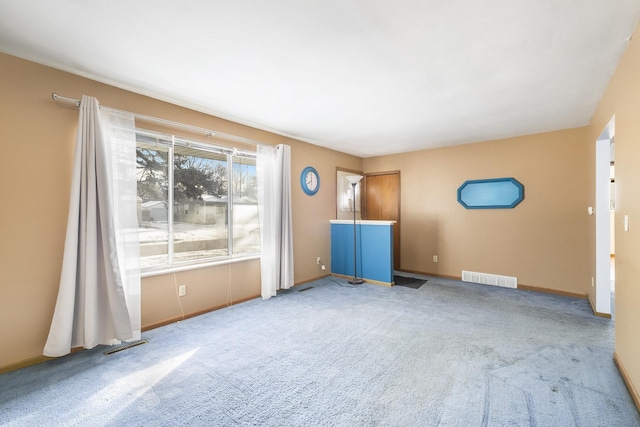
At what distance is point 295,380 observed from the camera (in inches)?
82.0

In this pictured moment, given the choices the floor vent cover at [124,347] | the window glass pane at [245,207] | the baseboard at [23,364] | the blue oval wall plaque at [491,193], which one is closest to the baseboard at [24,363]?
the baseboard at [23,364]

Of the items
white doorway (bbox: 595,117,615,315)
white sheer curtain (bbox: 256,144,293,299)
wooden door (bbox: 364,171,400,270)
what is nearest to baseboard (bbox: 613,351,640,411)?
white doorway (bbox: 595,117,615,315)

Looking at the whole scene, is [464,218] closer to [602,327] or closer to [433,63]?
[602,327]

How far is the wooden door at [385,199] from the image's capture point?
5871 mm

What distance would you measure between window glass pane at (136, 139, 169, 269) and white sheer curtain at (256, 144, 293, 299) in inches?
47.9

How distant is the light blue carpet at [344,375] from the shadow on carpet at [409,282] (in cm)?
130

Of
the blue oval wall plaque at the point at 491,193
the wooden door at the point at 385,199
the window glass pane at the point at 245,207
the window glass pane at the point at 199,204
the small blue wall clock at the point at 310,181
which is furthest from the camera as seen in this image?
the wooden door at the point at 385,199

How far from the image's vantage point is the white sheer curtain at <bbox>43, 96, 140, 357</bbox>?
237 cm

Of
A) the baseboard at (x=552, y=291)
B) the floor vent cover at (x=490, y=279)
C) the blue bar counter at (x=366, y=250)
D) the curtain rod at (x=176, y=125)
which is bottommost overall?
the baseboard at (x=552, y=291)

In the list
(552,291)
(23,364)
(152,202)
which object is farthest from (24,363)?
(552,291)

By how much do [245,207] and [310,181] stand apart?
4.72ft

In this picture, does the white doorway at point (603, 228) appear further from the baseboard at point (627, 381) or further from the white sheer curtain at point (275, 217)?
the white sheer curtain at point (275, 217)

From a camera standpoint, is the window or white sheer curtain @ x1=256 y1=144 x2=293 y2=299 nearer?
the window

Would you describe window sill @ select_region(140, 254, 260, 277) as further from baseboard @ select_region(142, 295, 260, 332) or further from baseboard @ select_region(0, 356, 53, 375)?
baseboard @ select_region(0, 356, 53, 375)
